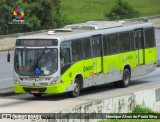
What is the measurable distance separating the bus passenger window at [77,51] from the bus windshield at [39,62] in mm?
1222

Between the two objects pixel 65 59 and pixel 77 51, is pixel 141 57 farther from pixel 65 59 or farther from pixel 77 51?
pixel 65 59

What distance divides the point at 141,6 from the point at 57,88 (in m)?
62.6

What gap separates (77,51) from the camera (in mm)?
29094

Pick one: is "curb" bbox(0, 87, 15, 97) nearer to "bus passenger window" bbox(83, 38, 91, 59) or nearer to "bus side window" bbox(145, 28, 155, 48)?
"bus passenger window" bbox(83, 38, 91, 59)

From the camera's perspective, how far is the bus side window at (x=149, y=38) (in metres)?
34.6

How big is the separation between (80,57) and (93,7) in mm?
58575

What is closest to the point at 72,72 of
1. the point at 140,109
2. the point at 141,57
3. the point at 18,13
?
the point at 140,109

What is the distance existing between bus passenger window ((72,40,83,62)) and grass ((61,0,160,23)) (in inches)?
1910

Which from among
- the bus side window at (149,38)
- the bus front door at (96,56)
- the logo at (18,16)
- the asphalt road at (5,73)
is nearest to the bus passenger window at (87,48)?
the bus front door at (96,56)

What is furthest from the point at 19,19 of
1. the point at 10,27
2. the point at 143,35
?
the point at 143,35

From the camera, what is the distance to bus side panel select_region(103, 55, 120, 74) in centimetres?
3114

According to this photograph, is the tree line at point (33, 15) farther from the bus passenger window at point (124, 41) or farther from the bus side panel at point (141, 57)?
the bus passenger window at point (124, 41)

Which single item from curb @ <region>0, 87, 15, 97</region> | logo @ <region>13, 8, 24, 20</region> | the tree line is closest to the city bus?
curb @ <region>0, 87, 15, 97</region>

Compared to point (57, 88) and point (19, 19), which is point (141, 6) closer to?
point (19, 19)
